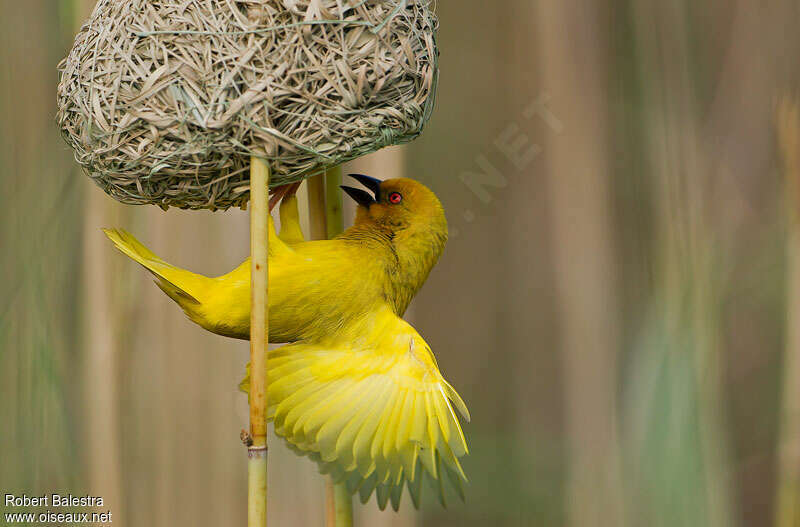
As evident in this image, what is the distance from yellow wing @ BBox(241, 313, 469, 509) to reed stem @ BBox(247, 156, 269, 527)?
0.16 m

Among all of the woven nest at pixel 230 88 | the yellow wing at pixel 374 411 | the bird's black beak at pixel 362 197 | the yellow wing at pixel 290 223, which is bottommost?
the yellow wing at pixel 374 411

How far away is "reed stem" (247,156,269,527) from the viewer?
83 centimetres

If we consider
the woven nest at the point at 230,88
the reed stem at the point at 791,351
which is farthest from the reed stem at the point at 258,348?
the reed stem at the point at 791,351

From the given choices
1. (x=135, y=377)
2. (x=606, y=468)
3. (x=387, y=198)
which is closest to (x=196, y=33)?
(x=387, y=198)

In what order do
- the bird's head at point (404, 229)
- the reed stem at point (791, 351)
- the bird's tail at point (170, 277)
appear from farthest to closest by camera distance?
1. the reed stem at point (791, 351)
2. the bird's head at point (404, 229)
3. the bird's tail at point (170, 277)

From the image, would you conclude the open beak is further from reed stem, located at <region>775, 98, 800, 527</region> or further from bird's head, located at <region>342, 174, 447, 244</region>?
reed stem, located at <region>775, 98, 800, 527</region>

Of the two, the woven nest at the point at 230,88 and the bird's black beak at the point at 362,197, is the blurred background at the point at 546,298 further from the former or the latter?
the woven nest at the point at 230,88

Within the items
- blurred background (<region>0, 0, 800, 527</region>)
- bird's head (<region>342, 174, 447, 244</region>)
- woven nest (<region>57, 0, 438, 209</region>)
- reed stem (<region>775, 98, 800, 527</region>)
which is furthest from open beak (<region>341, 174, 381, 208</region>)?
reed stem (<region>775, 98, 800, 527</region>)

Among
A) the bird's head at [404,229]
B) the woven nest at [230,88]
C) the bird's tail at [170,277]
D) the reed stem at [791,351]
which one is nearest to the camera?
the woven nest at [230,88]

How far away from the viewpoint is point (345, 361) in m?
1.05

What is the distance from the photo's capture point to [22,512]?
1.43 m

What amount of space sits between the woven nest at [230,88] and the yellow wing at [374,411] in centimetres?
28

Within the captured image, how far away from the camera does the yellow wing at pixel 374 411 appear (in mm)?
980

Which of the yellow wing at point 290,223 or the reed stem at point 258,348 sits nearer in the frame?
the reed stem at point 258,348
